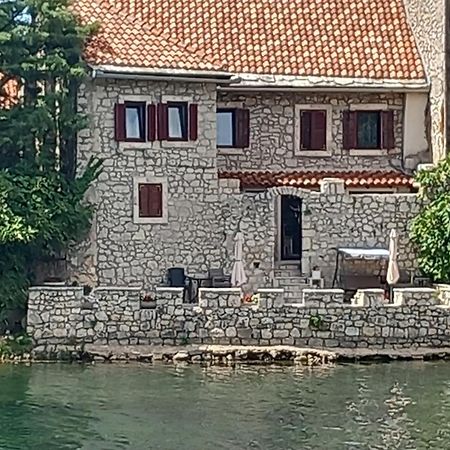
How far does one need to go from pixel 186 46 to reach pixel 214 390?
13.6 meters

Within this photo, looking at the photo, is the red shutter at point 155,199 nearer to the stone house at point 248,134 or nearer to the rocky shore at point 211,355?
the stone house at point 248,134

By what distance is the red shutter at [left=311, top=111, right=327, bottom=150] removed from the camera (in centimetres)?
3253

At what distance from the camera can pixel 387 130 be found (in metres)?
32.8

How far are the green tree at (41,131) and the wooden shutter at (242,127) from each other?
16.0ft

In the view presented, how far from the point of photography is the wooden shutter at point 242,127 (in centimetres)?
3234

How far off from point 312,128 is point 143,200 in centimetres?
587

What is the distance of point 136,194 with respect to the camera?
98.2 feet

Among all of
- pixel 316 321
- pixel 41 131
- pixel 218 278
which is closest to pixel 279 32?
pixel 218 278

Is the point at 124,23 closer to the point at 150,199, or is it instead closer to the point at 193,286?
the point at 150,199

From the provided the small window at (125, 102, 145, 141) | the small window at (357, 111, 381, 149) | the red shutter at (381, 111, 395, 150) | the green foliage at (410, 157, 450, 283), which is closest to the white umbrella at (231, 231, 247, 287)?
the small window at (125, 102, 145, 141)

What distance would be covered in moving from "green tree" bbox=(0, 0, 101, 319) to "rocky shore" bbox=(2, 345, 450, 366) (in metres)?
2.61

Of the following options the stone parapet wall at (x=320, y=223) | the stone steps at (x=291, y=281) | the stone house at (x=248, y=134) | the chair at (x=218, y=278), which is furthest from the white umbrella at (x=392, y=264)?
the chair at (x=218, y=278)

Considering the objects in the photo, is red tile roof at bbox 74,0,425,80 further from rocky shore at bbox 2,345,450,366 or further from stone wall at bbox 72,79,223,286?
rocky shore at bbox 2,345,450,366

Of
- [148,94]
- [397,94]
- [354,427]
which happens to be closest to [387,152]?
[397,94]
